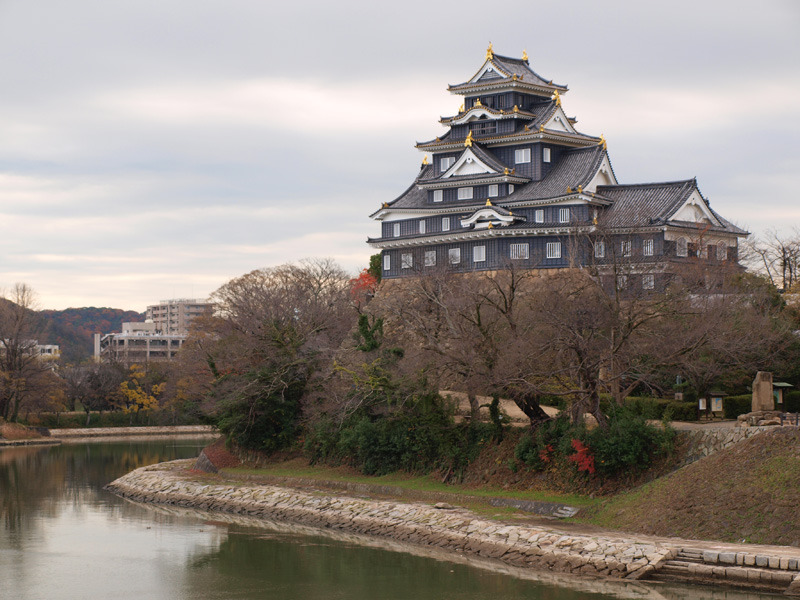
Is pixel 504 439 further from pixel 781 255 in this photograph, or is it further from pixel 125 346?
pixel 125 346

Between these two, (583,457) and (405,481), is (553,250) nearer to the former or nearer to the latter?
(405,481)

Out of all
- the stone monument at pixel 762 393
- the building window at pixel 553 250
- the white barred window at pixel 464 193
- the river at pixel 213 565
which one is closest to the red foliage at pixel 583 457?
the stone monument at pixel 762 393

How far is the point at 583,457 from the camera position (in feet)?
94.9

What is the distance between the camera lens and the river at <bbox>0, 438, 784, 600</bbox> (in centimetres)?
2319

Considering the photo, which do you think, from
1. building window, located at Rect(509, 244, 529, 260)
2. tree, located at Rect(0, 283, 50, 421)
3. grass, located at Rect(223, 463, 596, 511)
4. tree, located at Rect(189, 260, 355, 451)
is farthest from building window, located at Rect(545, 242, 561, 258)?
tree, located at Rect(0, 283, 50, 421)

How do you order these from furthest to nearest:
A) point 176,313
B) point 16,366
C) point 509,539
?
point 176,313 → point 16,366 → point 509,539

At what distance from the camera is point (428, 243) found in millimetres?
48688

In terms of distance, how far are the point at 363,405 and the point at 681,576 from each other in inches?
663

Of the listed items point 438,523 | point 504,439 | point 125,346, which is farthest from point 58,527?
point 125,346

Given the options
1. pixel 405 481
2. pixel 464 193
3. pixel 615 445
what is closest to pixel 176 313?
pixel 464 193

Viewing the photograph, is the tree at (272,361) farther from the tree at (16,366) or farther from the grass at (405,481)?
the tree at (16,366)

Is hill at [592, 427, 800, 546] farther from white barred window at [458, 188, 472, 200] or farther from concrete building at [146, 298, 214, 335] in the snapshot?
concrete building at [146, 298, 214, 335]

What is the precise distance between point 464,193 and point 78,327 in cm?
10981

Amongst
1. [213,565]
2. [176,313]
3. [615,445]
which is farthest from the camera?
[176,313]
